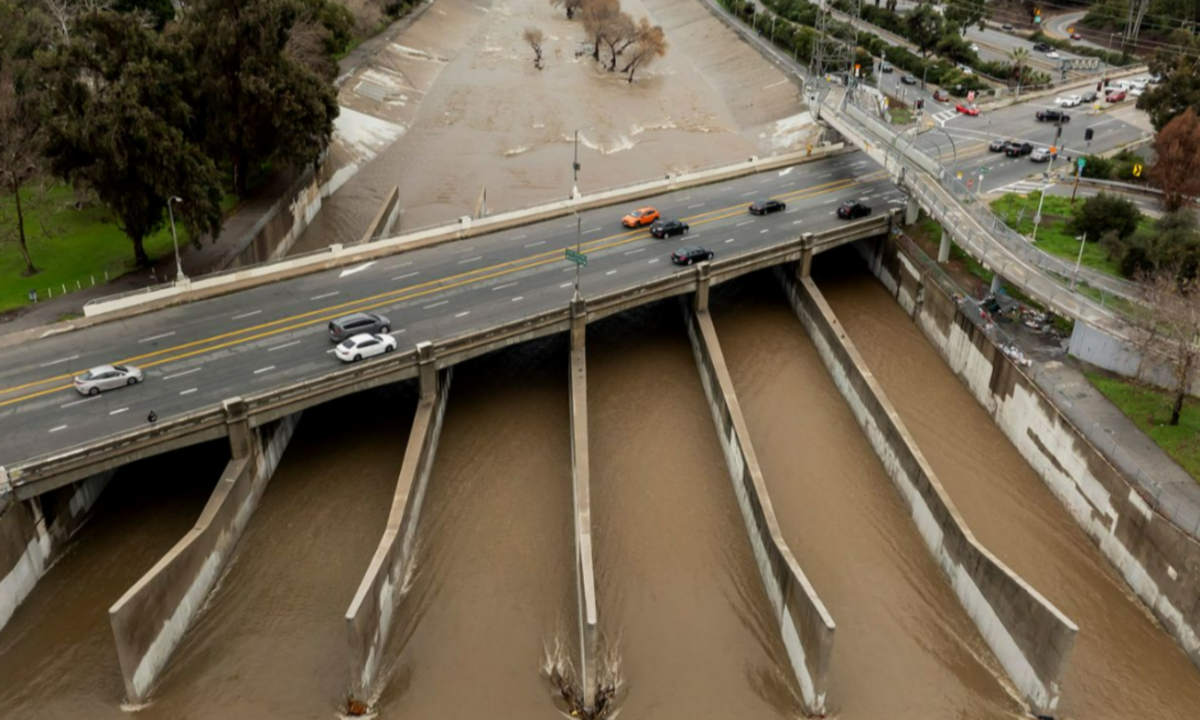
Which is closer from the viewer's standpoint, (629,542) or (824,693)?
(824,693)

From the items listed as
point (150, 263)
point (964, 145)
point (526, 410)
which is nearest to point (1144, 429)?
point (526, 410)

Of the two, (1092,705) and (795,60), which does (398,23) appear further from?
(1092,705)

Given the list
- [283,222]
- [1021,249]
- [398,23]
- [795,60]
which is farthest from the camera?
[398,23]

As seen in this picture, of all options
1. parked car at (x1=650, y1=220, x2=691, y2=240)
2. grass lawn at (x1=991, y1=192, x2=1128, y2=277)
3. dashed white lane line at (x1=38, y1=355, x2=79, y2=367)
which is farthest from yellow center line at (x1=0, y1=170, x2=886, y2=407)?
grass lawn at (x1=991, y1=192, x2=1128, y2=277)

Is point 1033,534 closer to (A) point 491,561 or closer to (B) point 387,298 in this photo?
(A) point 491,561

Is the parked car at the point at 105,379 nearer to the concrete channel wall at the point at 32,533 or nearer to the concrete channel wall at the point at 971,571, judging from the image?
the concrete channel wall at the point at 32,533

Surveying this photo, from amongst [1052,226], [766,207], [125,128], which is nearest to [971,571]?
[766,207]

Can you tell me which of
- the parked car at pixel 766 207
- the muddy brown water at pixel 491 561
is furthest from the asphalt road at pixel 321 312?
the muddy brown water at pixel 491 561
